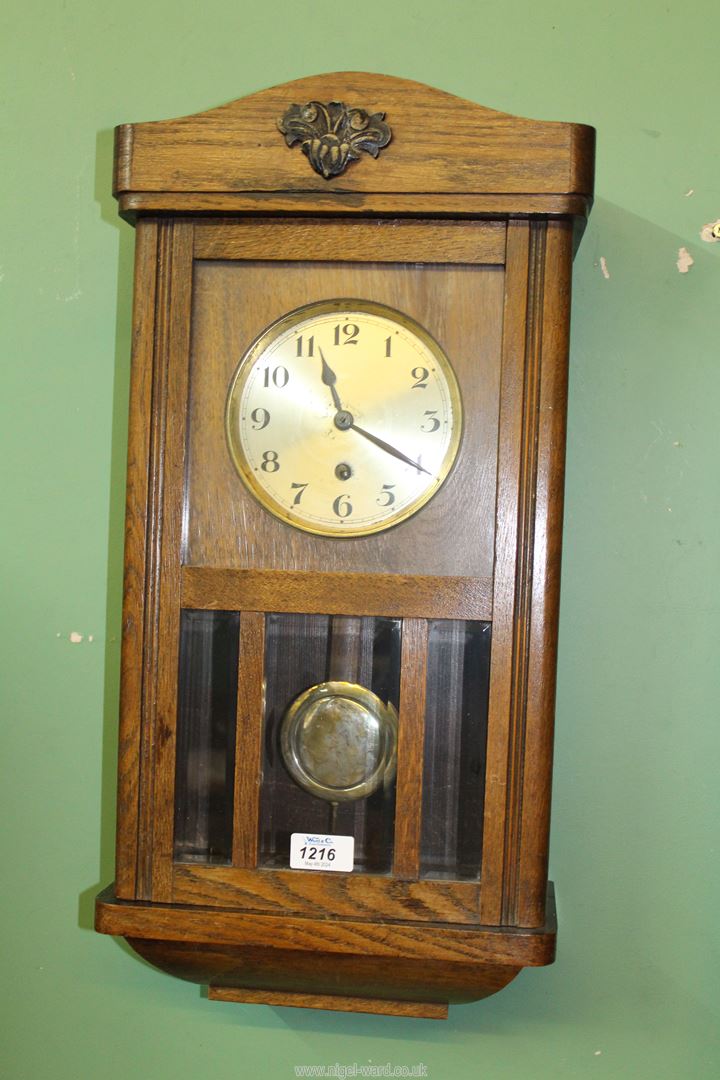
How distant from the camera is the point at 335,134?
911 mm

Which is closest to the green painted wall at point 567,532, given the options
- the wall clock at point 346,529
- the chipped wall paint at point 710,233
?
the chipped wall paint at point 710,233

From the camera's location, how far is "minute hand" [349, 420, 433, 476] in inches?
36.8

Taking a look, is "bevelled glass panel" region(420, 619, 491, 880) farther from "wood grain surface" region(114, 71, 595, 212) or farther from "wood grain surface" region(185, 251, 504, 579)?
"wood grain surface" region(114, 71, 595, 212)

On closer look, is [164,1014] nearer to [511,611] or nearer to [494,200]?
[511,611]

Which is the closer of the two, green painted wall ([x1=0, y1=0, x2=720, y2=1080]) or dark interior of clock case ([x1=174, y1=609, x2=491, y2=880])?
dark interior of clock case ([x1=174, y1=609, x2=491, y2=880])

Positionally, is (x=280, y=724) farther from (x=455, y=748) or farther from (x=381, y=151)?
(x=381, y=151)

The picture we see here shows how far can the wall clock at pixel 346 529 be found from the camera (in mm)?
907

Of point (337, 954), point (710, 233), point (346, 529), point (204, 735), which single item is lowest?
point (337, 954)

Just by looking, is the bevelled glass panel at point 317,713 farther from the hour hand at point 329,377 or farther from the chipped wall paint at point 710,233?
the chipped wall paint at point 710,233

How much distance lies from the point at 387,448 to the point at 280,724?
9.7 inches

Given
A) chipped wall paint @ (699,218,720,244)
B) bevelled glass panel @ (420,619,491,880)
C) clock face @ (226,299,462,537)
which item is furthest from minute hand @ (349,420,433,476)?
chipped wall paint @ (699,218,720,244)

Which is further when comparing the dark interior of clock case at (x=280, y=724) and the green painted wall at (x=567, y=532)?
the green painted wall at (x=567, y=532)

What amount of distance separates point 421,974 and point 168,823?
0.25 metres

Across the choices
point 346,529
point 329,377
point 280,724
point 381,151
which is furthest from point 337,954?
point 381,151
